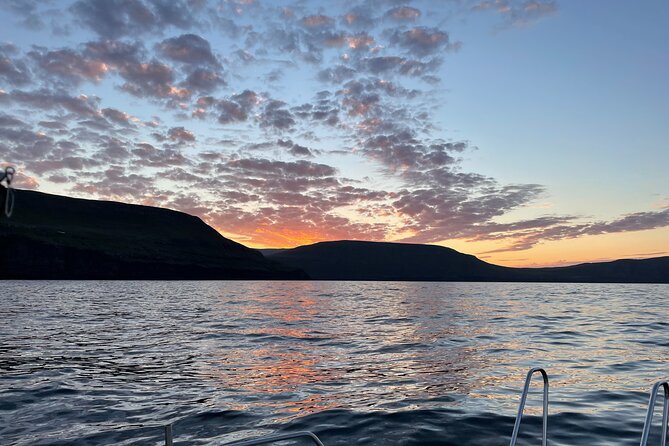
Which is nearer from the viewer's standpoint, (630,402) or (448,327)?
(630,402)

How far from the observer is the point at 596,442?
1198 centimetres

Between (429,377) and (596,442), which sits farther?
(429,377)

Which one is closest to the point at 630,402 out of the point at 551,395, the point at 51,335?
the point at 551,395

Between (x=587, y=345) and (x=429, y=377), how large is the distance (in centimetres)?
1489

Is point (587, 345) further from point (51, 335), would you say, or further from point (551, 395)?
point (51, 335)

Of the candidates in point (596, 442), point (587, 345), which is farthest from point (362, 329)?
point (596, 442)

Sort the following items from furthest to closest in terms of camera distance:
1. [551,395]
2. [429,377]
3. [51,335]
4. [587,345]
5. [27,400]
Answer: [51,335] < [587,345] < [429,377] < [551,395] < [27,400]

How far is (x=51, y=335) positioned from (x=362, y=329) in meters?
22.4

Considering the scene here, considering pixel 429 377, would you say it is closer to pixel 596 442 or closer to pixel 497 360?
pixel 497 360

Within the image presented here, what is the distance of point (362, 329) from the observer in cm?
3906

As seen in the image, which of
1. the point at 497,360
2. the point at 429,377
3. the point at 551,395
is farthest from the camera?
the point at 497,360

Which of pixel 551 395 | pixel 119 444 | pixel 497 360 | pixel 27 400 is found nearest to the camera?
pixel 119 444

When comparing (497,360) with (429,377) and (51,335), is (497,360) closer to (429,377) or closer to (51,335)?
(429,377)

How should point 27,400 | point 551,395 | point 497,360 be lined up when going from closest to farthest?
point 27,400 < point 551,395 < point 497,360
